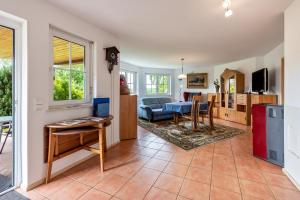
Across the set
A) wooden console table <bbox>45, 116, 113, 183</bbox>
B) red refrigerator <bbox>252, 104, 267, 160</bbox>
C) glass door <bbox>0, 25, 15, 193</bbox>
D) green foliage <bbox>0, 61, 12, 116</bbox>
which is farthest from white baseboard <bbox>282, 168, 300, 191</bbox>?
green foliage <bbox>0, 61, 12, 116</bbox>

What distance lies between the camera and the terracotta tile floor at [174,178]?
71.2 inches

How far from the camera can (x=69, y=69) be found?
2.51 m

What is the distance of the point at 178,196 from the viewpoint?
178cm

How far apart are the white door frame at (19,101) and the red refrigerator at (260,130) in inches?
127

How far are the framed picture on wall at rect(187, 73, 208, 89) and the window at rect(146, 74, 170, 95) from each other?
3.52 feet

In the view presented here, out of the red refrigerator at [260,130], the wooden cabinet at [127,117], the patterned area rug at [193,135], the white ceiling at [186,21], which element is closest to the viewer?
the white ceiling at [186,21]

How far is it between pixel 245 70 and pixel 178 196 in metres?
5.45

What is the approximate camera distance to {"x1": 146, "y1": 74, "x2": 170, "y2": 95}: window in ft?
25.6

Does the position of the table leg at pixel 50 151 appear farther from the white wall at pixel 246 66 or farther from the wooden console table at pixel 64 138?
the white wall at pixel 246 66

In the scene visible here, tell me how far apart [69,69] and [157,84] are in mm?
5781

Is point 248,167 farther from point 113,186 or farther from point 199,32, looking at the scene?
point 199,32

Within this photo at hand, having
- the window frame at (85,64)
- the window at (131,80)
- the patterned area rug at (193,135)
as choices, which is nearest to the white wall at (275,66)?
the patterned area rug at (193,135)

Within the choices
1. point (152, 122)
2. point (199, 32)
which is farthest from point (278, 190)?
point (152, 122)

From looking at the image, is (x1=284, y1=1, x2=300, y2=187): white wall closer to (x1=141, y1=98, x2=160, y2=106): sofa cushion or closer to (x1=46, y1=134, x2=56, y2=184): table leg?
(x1=46, y1=134, x2=56, y2=184): table leg
